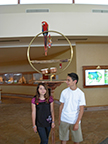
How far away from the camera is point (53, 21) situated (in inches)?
191

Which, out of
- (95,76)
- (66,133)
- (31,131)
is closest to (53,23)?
(95,76)

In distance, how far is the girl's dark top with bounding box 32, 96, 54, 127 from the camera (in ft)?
6.47

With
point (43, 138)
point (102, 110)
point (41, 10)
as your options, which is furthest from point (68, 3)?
point (43, 138)

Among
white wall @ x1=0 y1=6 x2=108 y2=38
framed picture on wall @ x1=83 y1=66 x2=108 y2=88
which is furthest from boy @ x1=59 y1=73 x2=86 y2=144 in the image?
framed picture on wall @ x1=83 y1=66 x2=108 y2=88

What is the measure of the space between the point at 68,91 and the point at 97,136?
6.67 ft

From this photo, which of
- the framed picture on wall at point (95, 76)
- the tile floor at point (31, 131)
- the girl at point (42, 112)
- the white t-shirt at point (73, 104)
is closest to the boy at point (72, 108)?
the white t-shirt at point (73, 104)

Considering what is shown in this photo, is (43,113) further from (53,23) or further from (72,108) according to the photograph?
(53,23)

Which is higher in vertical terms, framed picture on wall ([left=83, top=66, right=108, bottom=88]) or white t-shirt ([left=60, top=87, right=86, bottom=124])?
framed picture on wall ([left=83, top=66, right=108, bottom=88])

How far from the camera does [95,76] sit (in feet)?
19.6

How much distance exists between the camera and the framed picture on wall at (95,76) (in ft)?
19.4

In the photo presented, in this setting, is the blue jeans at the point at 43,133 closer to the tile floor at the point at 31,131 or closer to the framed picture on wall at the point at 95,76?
the tile floor at the point at 31,131

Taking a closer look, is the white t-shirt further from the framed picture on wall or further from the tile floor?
the framed picture on wall

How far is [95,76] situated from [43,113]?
447cm

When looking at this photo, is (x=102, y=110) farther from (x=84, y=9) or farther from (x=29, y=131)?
(x=84, y=9)
